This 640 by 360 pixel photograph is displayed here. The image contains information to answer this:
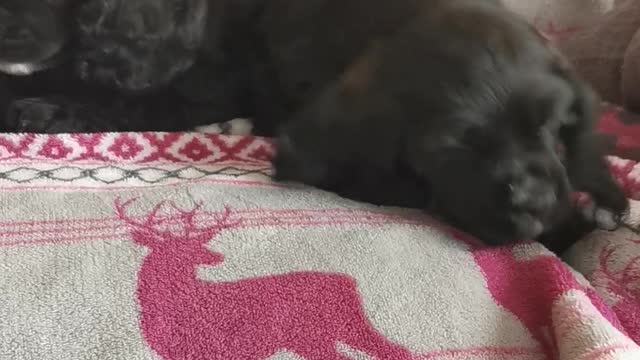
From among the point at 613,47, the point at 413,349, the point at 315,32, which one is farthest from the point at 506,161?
the point at 613,47

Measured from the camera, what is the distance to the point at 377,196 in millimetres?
868

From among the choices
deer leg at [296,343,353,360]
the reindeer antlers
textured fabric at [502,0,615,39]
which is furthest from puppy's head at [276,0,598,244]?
textured fabric at [502,0,615,39]

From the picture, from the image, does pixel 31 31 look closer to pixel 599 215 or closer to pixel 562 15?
pixel 599 215

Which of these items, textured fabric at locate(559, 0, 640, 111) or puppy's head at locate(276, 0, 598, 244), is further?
textured fabric at locate(559, 0, 640, 111)

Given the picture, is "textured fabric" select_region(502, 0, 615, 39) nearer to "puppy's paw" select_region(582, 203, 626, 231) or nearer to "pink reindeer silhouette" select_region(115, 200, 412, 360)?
"puppy's paw" select_region(582, 203, 626, 231)

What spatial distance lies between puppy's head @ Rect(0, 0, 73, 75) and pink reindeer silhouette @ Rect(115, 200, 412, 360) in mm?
326

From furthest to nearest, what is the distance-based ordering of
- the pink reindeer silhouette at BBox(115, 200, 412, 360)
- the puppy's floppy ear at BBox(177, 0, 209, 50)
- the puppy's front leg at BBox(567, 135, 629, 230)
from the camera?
1. the puppy's floppy ear at BBox(177, 0, 209, 50)
2. the puppy's front leg at BBox(567, 135, 629, 230)
3. the pink reindeer silhouette at BBox(115, 200, 412, 360)

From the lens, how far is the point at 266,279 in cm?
70

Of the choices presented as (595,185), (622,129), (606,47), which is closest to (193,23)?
(595,185)

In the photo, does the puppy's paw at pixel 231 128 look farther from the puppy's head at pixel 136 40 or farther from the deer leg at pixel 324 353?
the deer leg at pixel 324 353

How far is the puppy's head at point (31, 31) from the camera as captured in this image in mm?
919

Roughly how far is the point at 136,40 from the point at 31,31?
0.37 ft

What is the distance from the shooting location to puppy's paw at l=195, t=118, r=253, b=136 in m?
1.07

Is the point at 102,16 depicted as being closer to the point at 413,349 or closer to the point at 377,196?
the point at 377,196
